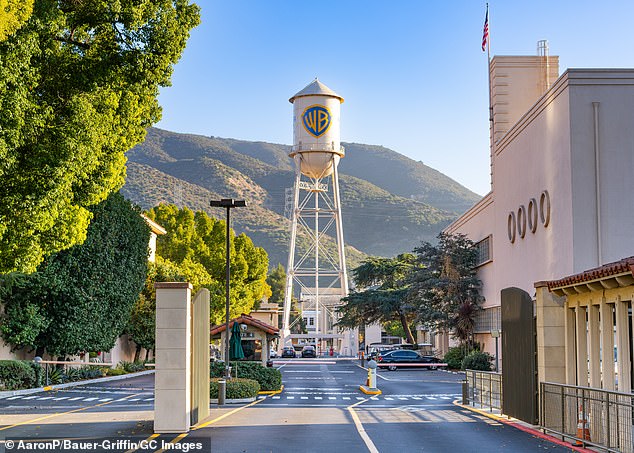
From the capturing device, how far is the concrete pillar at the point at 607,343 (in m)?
17.1

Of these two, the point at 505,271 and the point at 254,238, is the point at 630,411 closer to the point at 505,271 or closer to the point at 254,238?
Result: the point at 505,271

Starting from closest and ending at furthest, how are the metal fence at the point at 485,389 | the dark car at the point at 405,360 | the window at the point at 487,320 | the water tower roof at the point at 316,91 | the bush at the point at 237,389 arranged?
the metal fence at the point at 485,389
the bush at the point at 237,389
the window at the point at 487,320
the dark car at the point at 405,360
the water tower roof at the point at 316,91

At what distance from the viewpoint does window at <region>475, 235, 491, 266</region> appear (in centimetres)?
5533

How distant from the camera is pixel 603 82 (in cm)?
3400

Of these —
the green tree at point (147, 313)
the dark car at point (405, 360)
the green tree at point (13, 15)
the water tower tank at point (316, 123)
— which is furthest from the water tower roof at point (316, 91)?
the green tree at point (13, 15)

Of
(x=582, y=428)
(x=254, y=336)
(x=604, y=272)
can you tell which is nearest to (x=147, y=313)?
(x=254, y=336)

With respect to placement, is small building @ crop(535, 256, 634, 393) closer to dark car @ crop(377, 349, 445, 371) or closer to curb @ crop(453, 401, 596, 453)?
curb @ crop(453, 401, 596, 453)

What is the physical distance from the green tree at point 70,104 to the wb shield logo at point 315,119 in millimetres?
43494

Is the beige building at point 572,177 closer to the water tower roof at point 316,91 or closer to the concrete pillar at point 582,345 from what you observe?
the concrete pillar at point 582,345

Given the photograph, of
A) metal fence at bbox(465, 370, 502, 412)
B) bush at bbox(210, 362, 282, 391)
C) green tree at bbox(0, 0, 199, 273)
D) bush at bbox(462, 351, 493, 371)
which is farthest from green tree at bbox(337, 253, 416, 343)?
green tree at bbox(0, 0, 199, 273)

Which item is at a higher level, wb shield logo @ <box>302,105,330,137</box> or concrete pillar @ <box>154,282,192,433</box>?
wb shield logo @ <box>302,105,330,137</box>

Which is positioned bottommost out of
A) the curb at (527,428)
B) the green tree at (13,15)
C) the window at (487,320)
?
the curb at (527,428)

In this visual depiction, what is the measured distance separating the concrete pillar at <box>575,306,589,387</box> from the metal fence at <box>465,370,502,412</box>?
4.63 meters

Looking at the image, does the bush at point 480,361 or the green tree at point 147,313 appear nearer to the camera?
the bush at point 480,361
